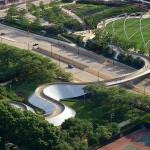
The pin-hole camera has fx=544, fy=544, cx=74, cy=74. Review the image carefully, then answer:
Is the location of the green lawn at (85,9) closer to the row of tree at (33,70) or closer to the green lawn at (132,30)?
the green lawn at (132,30)

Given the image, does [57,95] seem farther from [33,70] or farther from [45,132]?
[45,132]

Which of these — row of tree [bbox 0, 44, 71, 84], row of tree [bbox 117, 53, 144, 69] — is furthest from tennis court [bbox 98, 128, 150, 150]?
row of tree [bbox 117, 53, 144, 69]

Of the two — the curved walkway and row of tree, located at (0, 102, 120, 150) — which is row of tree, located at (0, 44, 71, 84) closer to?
the curved walkway

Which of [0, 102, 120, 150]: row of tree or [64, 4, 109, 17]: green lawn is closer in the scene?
[0, 102, 120, 150]: row of tree

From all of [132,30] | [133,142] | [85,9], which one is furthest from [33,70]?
[85,9]

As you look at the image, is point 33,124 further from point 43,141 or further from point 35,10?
point 35,10

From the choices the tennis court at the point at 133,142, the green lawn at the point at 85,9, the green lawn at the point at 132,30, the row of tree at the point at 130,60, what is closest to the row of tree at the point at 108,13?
the green lawn at the point at 132,30

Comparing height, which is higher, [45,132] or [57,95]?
[45,132]
